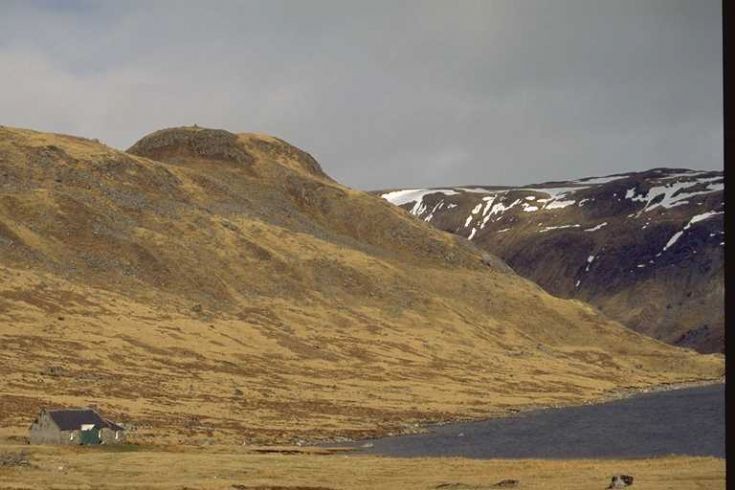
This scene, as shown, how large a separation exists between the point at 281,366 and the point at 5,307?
132 ft

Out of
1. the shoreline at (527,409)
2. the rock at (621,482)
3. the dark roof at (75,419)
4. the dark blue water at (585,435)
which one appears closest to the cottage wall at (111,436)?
the dark roof at (75,419)

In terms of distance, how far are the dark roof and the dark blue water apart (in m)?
23.1

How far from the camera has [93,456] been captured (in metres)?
71.8

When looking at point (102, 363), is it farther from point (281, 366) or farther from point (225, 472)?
point (225, 472)

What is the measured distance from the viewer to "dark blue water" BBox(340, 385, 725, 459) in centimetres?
9162

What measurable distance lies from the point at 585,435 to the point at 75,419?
2084 inches

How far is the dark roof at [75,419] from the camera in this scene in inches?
3184

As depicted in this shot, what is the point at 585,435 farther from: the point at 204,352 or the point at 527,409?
the point at 204,352

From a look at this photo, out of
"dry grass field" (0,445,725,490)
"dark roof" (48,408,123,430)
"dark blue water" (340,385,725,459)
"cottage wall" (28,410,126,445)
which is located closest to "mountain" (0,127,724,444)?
"cottage wall" (28,410,126,445)

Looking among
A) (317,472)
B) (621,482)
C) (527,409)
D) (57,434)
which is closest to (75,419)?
(57,434)

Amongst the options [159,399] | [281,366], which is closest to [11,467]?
[159,399]

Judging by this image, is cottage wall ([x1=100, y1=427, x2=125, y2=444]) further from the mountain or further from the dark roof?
the mountain

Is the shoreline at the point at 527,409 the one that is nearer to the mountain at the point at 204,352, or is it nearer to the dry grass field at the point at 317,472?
the mountain at the point at 204,352

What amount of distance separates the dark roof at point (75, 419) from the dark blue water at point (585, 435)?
2312cm
